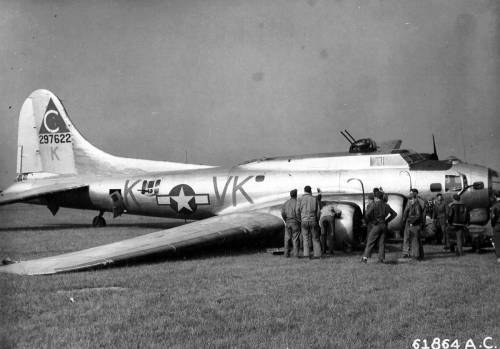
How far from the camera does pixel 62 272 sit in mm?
9383

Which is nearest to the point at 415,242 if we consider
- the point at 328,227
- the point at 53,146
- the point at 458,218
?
the point at 458,218

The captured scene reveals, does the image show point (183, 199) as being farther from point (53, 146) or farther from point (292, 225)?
point (53, 146)

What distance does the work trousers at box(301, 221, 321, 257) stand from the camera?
476 inches

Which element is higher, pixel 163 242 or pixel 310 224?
pixel 310 224

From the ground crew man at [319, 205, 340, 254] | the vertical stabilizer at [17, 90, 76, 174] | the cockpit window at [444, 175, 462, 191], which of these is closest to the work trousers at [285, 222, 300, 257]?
the ground crew man at [319, 205, 340, 254]

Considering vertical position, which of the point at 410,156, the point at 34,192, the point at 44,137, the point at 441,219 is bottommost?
the point at 441,219

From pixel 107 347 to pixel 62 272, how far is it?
4.41 meters

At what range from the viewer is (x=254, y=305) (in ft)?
23.7

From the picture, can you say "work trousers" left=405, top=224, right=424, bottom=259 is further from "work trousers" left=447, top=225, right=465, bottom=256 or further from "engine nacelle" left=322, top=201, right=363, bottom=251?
"engine nacelle" left=322, top=201, right=363, bottom=251

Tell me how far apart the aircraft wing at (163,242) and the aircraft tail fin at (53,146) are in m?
8.59

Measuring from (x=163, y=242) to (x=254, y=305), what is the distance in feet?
16.0

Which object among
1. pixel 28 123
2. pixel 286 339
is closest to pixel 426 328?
pixel 286 339

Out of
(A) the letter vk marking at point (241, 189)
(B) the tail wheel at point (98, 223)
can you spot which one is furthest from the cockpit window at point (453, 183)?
(B) the tail wheel at point (98, 223)

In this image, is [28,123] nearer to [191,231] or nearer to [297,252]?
[191,231]
